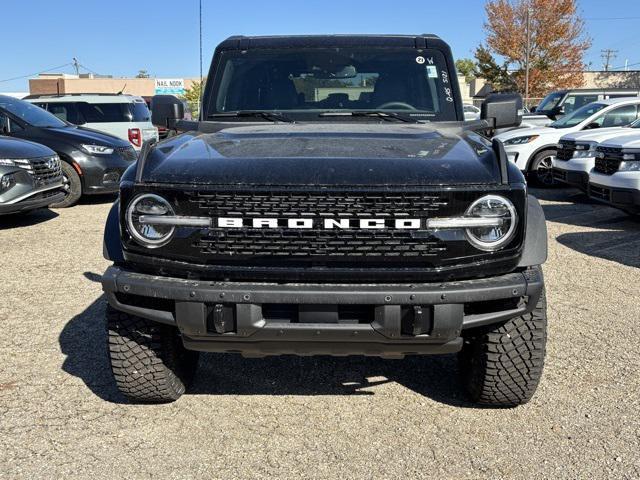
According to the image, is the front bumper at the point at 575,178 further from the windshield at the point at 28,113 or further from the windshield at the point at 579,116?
the windshield at the point at 28,113

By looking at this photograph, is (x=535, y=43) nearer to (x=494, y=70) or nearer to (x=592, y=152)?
(x=494, y=70)

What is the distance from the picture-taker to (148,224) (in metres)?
3.00

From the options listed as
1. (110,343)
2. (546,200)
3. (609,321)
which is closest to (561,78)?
(546,200)

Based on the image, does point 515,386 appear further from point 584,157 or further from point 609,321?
point 584,157

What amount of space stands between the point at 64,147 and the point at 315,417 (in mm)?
8512

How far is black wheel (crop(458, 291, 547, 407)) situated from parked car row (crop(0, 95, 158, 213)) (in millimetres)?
6725

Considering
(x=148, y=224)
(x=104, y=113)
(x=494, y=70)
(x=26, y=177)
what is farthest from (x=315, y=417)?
(x=494, y=70)

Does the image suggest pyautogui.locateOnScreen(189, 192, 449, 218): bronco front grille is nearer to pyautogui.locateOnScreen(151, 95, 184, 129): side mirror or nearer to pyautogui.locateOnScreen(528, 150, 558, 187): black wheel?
pyautogui.locateOnScreen(151, 95, 184, 129): side mirror

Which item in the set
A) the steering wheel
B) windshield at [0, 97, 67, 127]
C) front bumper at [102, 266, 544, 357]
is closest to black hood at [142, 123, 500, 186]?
front bumper at [102, 266, 544, 357]

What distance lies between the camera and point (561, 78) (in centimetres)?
4075

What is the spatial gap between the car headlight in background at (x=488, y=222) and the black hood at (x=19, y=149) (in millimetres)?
7125

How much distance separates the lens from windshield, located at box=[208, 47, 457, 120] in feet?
14.5

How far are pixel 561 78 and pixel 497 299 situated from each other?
1624 inches

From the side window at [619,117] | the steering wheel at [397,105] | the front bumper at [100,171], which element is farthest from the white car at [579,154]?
the front bumper at [100,171]
